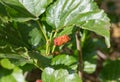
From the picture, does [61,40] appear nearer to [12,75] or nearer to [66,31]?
[66,31]

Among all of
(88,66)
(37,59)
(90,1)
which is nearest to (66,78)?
(37,59)

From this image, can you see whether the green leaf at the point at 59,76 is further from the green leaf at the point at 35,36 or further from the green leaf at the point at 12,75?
the green leaf at the point at 12,75

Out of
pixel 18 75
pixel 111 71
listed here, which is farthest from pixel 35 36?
pixel 111 71

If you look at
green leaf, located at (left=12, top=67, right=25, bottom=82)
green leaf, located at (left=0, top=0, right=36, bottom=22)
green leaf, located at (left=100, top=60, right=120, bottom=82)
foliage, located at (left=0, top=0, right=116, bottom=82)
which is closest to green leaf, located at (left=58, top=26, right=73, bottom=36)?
foliage, located at (left=0, top=0, right=116, bottom=82)

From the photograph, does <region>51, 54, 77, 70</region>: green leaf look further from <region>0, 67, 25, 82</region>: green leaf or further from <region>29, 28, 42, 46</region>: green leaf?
<region>0, 67, 25, 82</region>: green leaf

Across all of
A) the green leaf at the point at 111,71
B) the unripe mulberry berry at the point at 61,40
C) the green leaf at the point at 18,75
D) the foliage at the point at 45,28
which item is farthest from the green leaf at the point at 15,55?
the green leaf at the point at 111,71

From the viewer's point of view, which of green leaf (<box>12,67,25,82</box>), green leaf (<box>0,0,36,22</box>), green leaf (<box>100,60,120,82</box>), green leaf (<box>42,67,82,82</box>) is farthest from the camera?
green leaf (<box>100,60,120,82</box>)

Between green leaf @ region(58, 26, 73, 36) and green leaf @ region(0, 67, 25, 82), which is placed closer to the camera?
green leaf @ region(58, 26, 73, 36)
